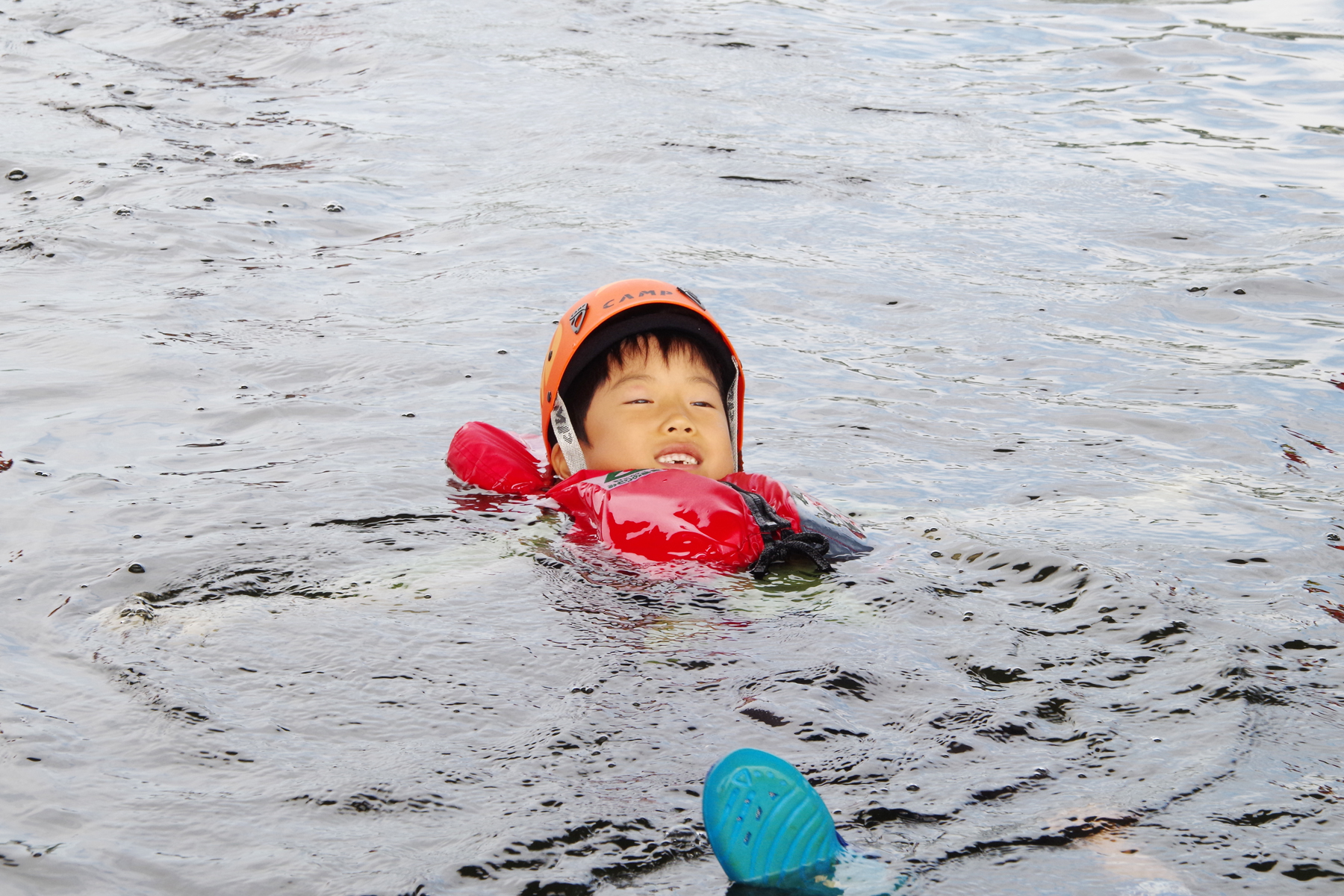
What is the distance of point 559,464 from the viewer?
5.03m

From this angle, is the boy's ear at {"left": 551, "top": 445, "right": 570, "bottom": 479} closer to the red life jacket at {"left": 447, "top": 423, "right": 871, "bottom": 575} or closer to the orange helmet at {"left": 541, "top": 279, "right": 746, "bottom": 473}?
the orange helmet at {"left": 541, "top": 279, "right": 746, "bottom": 473}

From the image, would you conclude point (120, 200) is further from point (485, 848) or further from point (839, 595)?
point (485, 848)

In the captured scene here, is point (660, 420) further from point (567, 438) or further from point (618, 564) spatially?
point (618, 564)

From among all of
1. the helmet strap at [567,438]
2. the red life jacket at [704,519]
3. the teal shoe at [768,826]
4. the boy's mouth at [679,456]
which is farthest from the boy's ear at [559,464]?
the teal shoe at [768,826]

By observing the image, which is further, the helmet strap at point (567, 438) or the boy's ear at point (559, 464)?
the boy's ear at point (559, 464)

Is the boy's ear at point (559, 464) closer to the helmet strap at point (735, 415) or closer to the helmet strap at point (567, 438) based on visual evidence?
the helmet strap at point (567, 438)

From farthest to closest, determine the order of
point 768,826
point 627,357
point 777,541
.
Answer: point 627,357 → point 777,541 → point 768,826

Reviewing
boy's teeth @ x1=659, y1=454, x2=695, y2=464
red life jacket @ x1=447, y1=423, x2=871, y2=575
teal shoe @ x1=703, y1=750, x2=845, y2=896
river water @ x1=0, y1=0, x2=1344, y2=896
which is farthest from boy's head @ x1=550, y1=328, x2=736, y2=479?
teal shoe @ x1=703, y1=750, x2=845, y2=896

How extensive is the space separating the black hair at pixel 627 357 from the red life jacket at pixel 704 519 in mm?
350

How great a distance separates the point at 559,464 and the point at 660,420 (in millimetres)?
557

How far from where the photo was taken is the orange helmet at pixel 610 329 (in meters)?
4.82

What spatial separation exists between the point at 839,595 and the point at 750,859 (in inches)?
66.4

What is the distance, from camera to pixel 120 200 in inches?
340

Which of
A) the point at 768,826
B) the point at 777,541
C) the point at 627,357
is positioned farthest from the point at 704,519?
the point at 768,826
